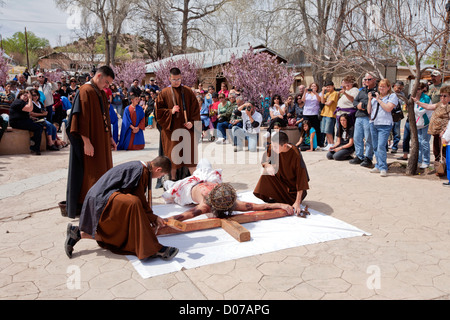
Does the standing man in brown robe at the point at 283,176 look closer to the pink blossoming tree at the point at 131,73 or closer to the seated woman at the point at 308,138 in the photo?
the seated woman at the point at 308,138

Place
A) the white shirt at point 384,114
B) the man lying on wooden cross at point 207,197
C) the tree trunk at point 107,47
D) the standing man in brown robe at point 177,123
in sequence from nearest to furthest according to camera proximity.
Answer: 1. the man lying on wooden cross at point 207,197
2. the standing man in brown robe at point 177,123
3. the white shirt at point 384,114
4. the tree trunk at point 107,47

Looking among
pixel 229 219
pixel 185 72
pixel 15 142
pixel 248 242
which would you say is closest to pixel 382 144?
pixel 229 219

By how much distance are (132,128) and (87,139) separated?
556 cm

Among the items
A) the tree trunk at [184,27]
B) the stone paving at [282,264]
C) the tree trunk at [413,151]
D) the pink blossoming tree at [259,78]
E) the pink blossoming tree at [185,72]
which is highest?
the tree trunk at [184,27]

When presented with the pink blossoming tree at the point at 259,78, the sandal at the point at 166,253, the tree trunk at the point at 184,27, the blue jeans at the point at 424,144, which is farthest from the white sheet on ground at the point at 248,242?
the tree trunk at the point at 184,27

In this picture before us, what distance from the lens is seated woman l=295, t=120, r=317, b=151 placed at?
9953 millimetres

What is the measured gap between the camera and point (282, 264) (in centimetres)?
373

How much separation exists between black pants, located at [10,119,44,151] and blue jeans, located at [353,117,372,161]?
7161mm

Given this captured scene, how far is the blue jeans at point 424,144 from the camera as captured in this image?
7.68 m

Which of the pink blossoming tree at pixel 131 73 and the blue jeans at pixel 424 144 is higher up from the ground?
the pink blossoming tree at pixel 131 73

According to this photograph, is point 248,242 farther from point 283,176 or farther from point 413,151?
point 413,151

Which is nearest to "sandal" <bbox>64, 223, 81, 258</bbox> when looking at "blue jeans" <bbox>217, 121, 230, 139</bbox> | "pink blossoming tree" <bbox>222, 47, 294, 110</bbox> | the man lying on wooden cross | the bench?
the man lying on wooden cross

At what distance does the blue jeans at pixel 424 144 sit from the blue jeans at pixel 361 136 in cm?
95

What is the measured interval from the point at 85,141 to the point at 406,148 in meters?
6.96
